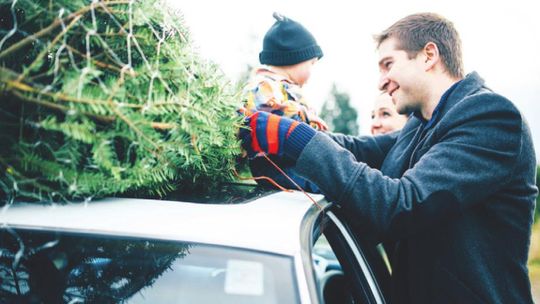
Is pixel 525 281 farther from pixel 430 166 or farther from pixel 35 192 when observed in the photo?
pixel 35 192

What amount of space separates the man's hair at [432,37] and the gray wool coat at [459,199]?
19.5 inches

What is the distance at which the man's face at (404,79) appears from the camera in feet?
7.84

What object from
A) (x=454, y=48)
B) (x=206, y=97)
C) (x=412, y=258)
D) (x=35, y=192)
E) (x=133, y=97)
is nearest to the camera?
(x=133, y=97)

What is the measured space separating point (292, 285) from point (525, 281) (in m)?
1.28

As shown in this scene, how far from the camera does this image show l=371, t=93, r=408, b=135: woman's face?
13.1ft

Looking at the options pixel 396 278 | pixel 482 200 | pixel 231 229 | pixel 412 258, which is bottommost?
pixel 396 278

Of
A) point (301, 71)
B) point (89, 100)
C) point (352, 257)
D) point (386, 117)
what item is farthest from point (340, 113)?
point (89, 100)

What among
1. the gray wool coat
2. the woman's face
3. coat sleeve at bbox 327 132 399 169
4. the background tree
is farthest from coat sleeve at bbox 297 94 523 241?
the background tree

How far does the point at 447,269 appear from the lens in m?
1.90

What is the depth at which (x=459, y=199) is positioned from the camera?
1787 mm

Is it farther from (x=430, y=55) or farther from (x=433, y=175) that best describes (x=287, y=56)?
(x=433, y=175)

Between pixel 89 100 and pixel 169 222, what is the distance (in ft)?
1.59

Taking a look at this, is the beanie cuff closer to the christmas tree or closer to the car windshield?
the christmas tree

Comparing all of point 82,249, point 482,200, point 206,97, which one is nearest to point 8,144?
point 82,249
